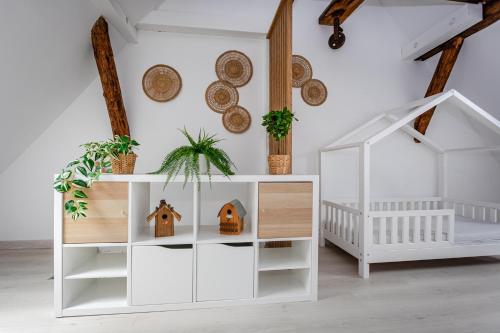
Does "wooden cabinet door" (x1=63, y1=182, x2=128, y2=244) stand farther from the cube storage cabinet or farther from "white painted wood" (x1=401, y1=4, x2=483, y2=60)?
"white painted wood" (x1=401, y1=4, x2=483, y2=60)

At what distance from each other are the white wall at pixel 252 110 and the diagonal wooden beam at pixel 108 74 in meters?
0.27

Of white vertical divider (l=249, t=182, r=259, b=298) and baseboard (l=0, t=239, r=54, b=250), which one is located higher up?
white vertical divider (l=249, t=182, r=259, b=298)

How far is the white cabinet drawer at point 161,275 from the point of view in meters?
1.77

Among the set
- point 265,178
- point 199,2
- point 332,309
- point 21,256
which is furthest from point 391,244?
point 21,256

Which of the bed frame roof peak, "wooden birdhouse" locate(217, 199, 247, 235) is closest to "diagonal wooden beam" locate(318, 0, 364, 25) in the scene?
the bed frame roof peak

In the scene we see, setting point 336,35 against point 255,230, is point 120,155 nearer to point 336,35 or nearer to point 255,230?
point 255,230

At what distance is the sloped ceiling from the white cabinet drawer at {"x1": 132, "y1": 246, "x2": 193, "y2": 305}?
1.49 meters

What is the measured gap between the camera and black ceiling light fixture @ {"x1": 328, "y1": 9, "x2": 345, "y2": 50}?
3047 mm

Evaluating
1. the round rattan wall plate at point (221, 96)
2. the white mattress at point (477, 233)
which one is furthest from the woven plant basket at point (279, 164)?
the white mattress at point (477, 233)

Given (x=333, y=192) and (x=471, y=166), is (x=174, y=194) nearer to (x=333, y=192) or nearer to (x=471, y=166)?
(x=333, y=192)

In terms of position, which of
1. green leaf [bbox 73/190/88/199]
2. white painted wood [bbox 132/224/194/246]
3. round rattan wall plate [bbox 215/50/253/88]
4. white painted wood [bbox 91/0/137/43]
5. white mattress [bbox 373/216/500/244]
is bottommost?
white mattress [bbox 373/216/500/244]

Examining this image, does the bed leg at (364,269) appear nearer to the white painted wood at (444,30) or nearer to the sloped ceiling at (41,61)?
the white painted wood at (444,30)

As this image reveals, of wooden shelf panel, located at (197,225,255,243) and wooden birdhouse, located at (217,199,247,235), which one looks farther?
wooden birdhouse, located at (217,199,247,235)

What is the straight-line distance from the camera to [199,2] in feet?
9.85
